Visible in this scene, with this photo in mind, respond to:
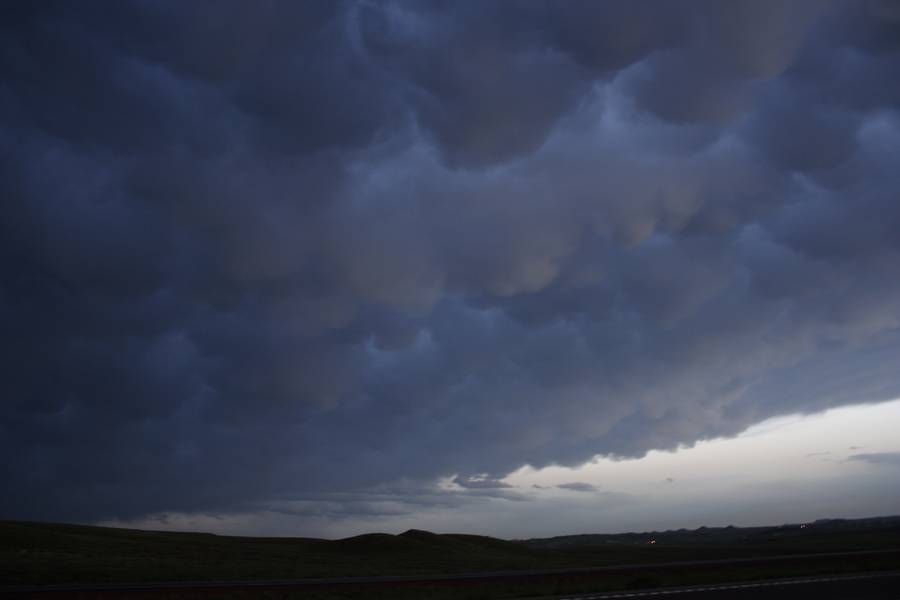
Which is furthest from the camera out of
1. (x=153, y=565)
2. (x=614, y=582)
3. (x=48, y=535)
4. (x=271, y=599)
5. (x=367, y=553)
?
(x=367, y=553)

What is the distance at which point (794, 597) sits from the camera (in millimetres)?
26953

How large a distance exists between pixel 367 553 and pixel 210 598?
6473 centimetres

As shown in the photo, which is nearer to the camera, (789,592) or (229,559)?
(789,592)

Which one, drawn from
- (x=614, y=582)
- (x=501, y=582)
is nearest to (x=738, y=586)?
(x=614, y=582)

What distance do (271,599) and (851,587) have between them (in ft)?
88.0

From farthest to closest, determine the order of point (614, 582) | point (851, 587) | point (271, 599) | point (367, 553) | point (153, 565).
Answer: point (367, 553)
point (153, 565)
point (614, 582)
point (271, 599)
point (851, 587)

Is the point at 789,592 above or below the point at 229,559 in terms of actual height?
above

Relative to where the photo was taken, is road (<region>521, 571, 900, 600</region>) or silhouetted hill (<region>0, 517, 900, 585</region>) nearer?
road (<region>521, 571, 900, 600</region>)

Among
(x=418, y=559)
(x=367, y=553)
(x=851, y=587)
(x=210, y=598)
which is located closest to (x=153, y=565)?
(x=210, y=598)

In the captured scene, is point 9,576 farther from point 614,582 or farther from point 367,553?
point 367,553

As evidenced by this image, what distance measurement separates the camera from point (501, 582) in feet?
132

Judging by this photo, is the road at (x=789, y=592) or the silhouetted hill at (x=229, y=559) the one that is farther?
the silhouetted hill at (x=229, y=559)

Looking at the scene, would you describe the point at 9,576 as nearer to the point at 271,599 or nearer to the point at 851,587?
the point at 271,599

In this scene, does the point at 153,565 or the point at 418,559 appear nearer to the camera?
the point at 153,565
